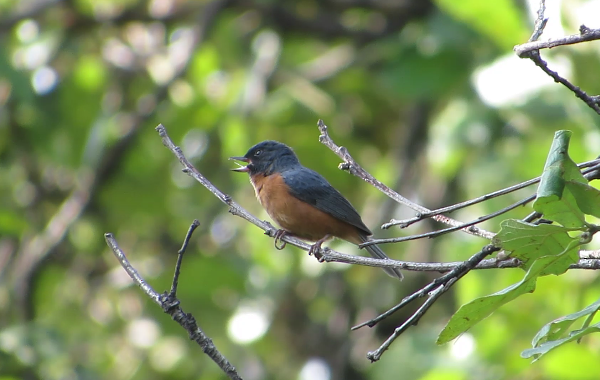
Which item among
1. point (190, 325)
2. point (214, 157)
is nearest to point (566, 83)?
point (190, 325)

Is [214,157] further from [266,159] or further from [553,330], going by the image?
[553,330]

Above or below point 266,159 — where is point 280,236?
below

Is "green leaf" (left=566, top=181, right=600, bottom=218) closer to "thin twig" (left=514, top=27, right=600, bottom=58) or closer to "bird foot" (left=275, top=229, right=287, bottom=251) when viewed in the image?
"thin twig" (left=514, top=27, right=600, bottom=58)

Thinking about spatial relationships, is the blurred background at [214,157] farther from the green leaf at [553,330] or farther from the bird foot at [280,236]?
the green leaf at [553,330]

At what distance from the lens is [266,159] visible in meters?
6.07

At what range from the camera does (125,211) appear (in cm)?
800

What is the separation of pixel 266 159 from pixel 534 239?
166 inches

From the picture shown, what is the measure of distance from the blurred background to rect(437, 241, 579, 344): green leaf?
12.8 ft

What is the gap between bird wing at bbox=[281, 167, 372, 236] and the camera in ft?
17.8

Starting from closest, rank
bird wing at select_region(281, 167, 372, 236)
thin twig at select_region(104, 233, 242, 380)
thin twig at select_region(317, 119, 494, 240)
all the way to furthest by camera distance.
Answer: thin twig at select_region(104, 233, 242, 380) → thin twig at select_region(317, 119, 494, 240) → bird wing at select_region(281, 167, 372, 236)

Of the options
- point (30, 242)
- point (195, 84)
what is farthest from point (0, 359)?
point (195, 84)

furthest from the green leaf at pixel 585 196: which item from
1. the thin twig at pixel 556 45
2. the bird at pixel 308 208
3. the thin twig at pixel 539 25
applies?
the bird at pixel 308 208

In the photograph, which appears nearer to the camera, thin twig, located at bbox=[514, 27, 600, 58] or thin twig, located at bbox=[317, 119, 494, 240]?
thin twig, located at bbox=[514, 27, 600, 58]

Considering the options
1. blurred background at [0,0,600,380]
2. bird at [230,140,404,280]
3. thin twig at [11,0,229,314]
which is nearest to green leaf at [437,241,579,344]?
bird at [230,140,404,280]
